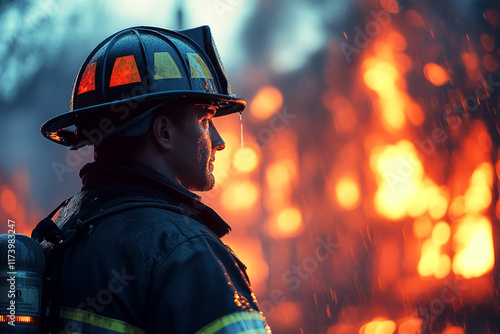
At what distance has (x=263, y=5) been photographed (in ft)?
38.9

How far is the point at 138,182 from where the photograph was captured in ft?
6.56

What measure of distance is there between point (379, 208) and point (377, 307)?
6.92 ft

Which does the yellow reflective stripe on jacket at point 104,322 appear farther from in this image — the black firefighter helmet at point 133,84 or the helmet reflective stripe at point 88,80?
the helmet reflective stripe at point 88,80

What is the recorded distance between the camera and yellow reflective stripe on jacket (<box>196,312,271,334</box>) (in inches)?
62.1

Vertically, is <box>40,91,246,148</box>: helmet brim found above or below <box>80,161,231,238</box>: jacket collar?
above

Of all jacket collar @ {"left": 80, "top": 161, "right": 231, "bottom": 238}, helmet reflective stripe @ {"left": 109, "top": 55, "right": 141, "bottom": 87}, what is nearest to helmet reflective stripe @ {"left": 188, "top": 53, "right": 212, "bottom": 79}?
helmet reflective stripe @ {"left": 109, "top": 55, "right": 141, "bottom": 87}

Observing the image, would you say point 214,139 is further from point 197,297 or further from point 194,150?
point 197,297

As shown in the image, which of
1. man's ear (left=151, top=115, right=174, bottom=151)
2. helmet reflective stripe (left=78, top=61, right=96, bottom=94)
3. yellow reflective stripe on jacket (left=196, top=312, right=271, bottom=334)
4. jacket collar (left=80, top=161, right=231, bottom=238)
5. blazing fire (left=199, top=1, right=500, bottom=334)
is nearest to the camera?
yellow reflective stripe on jacket (left=196, top=312, right=271, bottom=334)

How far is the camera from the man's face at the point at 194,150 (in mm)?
2191

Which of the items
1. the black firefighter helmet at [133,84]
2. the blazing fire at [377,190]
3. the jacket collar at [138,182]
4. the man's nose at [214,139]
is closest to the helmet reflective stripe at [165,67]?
the black firefighter helmet at [133,84]

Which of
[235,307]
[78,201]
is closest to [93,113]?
[78,201]

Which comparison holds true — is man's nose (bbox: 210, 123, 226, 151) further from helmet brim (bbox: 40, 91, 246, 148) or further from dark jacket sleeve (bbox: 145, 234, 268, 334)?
dark jacket sleeve (bbox: 145, 234, 268, 334)

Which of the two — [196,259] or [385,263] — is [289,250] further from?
[196,259]

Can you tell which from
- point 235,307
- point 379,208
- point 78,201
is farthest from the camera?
point 379,208
